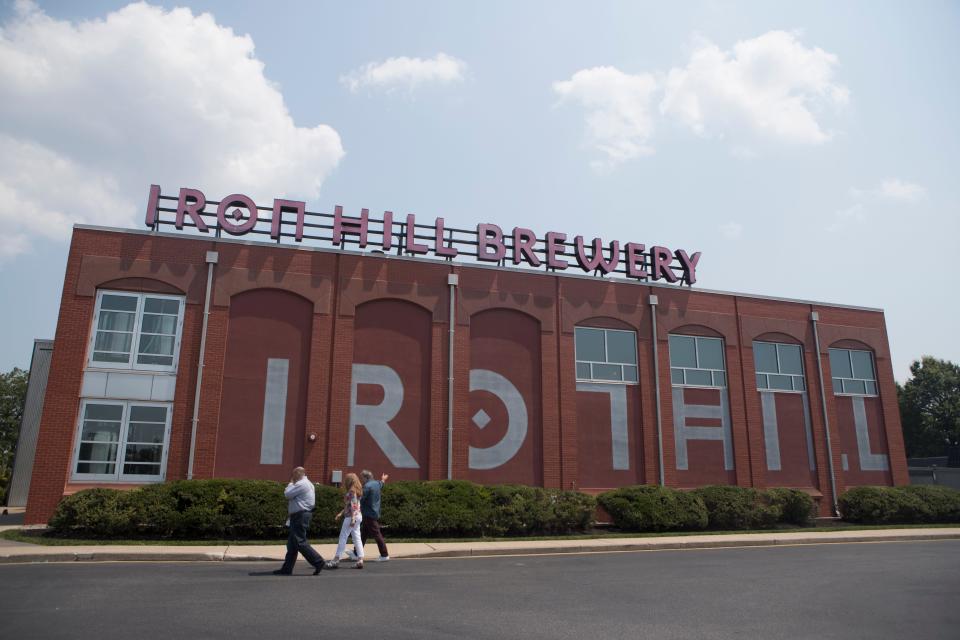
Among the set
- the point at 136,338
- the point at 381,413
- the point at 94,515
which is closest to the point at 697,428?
the point at 381,413

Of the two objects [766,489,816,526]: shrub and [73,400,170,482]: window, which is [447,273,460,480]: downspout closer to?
[73,400,170,482]: window

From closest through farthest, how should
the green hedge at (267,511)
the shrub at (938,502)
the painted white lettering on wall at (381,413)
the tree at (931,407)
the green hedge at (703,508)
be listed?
the green hedge at (267,511)
the green hedge at (703,508)
the painted white lettering on wall at (381,413)
the shrub at (938,502)
the tree at (931,407)

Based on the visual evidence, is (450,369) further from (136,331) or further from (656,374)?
(136,331)

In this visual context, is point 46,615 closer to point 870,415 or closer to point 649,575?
point 649,575

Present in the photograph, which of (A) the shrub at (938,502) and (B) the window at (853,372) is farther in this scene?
(B) the window at (853,372)

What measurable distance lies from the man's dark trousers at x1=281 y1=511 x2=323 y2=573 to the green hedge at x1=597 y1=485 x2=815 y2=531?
1231 centimetres

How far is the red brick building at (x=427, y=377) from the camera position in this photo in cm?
2144

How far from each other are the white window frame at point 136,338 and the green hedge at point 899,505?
83.6ft

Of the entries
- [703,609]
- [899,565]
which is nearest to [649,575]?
[703,609]

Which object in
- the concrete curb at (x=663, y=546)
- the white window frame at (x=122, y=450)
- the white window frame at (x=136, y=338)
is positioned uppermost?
the white window frame at (x=136, y=338)

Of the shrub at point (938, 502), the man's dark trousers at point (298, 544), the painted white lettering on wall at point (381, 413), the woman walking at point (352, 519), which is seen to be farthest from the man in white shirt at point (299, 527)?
the shrub at point (938, 502)

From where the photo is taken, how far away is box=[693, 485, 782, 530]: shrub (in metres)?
22.8

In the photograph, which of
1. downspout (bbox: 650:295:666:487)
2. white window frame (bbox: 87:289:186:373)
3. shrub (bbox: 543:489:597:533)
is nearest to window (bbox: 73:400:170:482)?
white window frame (bbox: 87:289:186:373)

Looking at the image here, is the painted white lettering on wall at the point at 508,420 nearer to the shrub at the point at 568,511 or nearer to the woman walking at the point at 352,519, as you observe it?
the shrub at the point at 568,511
